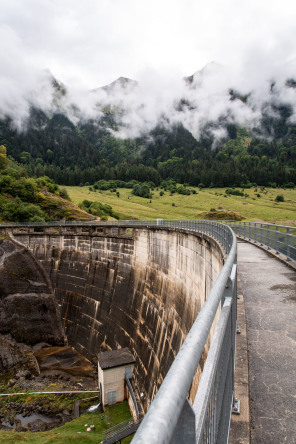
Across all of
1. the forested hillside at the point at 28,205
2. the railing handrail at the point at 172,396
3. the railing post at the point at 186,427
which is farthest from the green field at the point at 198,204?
the railing post at the point at 186,427

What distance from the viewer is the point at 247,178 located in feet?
458

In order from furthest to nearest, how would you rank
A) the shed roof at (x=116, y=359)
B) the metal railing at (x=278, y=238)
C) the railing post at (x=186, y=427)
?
the shed roof at (x=116, y=359) < the metal railing at (x=278, y=238) < the railing post at (x=186, y=427)

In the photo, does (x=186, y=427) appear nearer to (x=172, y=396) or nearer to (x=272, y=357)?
(x=172, y=396)

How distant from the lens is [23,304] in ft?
122

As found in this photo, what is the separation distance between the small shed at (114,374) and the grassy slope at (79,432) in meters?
0.71

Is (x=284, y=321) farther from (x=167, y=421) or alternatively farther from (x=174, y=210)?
(x=174, y=210)

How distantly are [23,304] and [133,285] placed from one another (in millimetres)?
17741

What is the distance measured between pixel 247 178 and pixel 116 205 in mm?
76284

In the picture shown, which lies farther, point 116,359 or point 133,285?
point 133,285

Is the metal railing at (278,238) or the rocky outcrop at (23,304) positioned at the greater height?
the metal railing at (278,238)

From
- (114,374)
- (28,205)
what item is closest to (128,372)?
(114,374)

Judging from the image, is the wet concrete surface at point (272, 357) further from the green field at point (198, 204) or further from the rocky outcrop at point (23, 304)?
the green field at point (198, 204)

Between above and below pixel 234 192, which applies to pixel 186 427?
below

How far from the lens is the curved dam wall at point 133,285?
18.2 m
